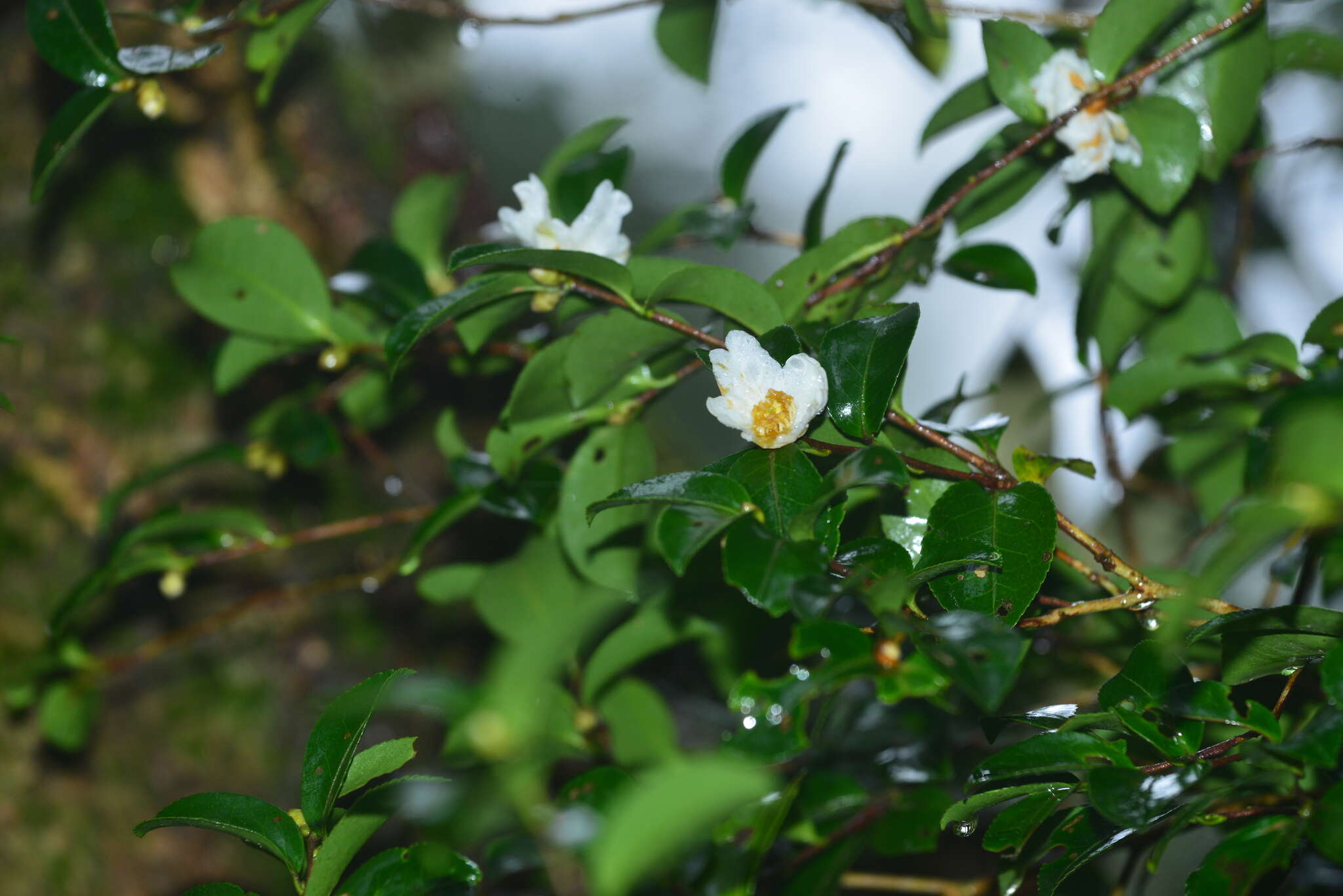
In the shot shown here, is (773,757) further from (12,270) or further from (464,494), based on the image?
(12,270)

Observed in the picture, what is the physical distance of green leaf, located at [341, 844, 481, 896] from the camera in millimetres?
A: 506

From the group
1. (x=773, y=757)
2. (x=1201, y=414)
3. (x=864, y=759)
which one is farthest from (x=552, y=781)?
(x=1201, y=414)

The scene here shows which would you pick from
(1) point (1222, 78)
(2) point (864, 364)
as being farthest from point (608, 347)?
(1) point (1222, 78)

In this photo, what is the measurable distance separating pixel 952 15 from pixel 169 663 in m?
1.12

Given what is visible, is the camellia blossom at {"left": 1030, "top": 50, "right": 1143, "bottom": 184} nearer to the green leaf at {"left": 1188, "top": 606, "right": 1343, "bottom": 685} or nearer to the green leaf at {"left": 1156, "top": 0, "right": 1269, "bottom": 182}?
the green leaf at {"left": 1156, "top": 0, "right": 1269, "bottom": 182}

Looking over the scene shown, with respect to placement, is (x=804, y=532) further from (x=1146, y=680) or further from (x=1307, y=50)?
(x=1307, y=50)

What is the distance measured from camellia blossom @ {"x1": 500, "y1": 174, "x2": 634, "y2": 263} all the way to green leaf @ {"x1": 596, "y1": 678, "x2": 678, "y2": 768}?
407 millimetres

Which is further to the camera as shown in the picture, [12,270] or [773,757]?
[12,270]

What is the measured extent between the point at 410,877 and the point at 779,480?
31cm

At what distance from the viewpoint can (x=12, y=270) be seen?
1.09 metres

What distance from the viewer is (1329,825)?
391 mm

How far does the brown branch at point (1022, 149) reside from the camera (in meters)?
0.65

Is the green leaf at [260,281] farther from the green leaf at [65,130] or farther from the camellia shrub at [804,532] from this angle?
the green leaf at [65,130]

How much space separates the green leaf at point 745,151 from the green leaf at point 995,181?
7.4 inches
